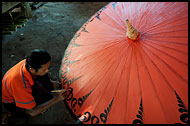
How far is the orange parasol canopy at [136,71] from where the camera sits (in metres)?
1.06

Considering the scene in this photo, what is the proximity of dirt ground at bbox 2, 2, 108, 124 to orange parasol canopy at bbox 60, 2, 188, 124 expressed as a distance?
3.39 feet

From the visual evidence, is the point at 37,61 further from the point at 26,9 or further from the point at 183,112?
the point at 26,9

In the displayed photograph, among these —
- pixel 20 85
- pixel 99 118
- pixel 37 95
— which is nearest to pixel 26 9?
pixel 37 95

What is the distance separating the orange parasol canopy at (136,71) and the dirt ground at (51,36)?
1.03m

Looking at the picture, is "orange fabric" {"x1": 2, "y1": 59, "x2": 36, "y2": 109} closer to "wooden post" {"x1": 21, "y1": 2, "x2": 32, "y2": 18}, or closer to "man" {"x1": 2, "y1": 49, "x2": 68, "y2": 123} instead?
"man" {"x1": 2, "y1": 49, "x2": 68, "y2": 123}

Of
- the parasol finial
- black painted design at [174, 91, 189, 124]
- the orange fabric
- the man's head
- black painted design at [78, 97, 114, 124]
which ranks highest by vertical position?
the parasol finial

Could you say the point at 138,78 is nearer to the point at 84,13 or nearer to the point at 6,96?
the point at 6,96

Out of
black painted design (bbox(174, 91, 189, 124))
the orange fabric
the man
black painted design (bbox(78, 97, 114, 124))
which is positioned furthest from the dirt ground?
black painted design (bbox(174, 91, 189, 124))

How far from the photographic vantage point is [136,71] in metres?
1.16

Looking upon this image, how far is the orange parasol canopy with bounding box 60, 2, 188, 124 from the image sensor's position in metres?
1.06

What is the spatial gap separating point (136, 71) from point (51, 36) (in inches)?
134

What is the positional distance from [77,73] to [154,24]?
0.90 meters

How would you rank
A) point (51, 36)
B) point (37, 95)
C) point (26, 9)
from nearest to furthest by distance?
point (37, 95)
point (51, 36)
point (26, 9)

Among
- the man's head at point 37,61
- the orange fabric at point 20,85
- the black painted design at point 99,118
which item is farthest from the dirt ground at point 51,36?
the man's head at point 37,61
